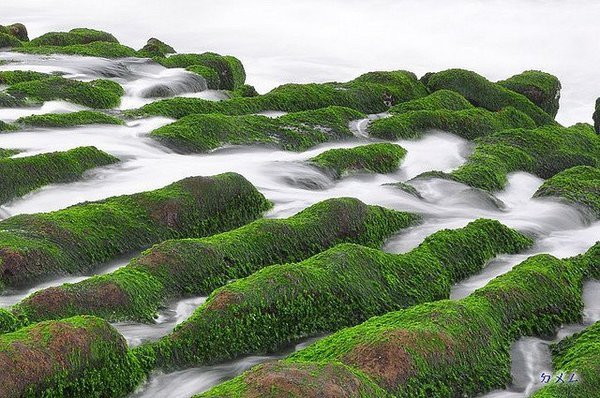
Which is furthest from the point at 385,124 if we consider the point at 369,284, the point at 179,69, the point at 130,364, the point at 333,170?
the point at 130,364

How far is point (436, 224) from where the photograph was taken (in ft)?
52.3

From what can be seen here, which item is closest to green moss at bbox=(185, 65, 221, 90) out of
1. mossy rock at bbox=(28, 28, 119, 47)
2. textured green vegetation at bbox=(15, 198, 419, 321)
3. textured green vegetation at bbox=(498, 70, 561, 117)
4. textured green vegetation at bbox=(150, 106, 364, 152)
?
mossy rock at bbox=(28, 28, 119, 47)

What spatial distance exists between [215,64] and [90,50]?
4.18 meters

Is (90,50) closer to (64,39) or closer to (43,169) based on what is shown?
(64,39)

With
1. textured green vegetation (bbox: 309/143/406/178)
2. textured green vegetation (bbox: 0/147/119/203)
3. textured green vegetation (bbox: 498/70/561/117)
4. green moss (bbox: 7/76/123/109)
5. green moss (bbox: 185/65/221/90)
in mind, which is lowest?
textured green vegetation (bbox: 0/147/119/203)

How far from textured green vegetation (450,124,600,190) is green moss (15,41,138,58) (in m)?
13.6

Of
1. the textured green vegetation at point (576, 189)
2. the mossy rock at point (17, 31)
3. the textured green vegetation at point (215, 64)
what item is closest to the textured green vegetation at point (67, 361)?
the textured green vegetation at point (576, 189)

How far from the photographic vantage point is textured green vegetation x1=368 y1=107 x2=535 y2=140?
22.4m

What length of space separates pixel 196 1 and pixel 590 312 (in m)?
70.7

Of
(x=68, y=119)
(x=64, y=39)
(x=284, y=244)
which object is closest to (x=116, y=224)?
(x=284, y=244)

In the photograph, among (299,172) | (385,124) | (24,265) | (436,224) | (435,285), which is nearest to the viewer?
(24,265)

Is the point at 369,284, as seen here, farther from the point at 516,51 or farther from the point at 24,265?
the point at 516,51

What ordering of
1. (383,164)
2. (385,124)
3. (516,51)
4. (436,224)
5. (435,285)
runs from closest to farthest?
(435,285) < (436,224) < (383,164) < (385,124) < (516,51)

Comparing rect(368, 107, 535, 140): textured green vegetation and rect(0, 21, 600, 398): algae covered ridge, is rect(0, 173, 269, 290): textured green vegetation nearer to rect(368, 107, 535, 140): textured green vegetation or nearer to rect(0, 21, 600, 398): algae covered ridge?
rect(0, 21, 600, 398): algae covered ridge
